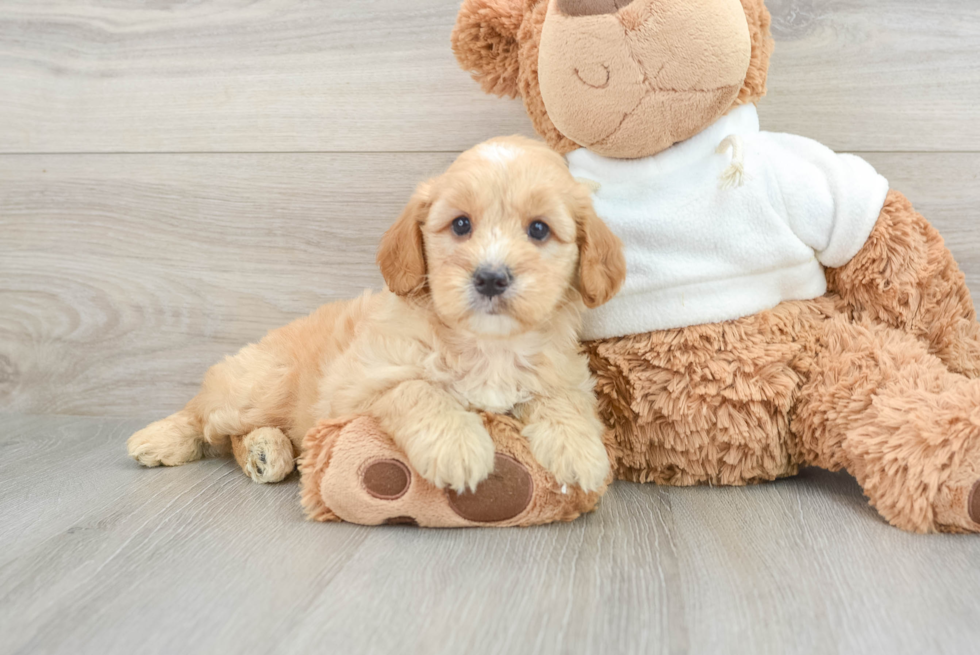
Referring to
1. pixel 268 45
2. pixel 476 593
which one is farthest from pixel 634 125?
pixel 268 45

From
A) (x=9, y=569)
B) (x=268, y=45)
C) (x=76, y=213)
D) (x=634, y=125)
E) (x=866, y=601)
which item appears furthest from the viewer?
(x=76, y=213)

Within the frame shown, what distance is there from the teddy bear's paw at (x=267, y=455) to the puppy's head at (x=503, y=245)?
54cm

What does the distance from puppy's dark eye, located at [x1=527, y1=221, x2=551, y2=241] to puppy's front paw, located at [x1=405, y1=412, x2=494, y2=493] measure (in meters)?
0.33

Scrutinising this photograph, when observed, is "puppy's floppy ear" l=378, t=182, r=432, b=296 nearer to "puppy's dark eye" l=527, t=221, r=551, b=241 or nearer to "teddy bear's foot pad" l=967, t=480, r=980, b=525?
"puppy's dark eye" l=527, t=221, r=551, b=241

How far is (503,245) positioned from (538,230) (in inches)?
3.6

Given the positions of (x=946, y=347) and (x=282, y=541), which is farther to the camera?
(x=946, y=347)

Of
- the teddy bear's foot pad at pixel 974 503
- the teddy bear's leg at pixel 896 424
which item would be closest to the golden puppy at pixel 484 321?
the teddy bear's leg at pixel 896 424

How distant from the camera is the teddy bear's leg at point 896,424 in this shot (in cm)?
117

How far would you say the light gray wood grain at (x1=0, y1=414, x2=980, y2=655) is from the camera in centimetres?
93

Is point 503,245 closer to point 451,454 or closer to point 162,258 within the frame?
point 451,454

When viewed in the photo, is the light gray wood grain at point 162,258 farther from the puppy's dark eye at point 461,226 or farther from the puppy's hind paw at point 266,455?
the puppy's dark eye at point 461,226

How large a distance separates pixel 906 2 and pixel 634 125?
0.87 meters

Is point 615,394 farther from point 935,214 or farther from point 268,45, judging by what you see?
point 268,45

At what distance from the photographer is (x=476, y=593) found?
1041mm
